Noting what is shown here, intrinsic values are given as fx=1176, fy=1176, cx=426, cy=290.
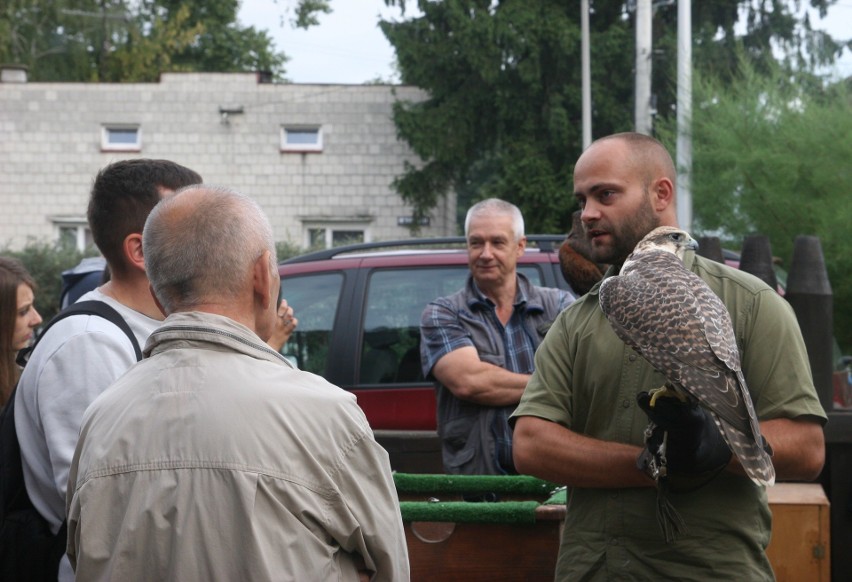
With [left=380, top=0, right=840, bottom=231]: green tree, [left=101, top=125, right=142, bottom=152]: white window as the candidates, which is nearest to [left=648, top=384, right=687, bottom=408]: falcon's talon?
[left=380, top=0, right=840, bottom=231]: green tree

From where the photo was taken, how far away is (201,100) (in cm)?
2992

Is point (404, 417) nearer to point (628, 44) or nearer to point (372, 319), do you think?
point (372, 319)

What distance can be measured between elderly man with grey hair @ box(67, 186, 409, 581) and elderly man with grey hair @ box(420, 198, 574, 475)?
2.50 meters

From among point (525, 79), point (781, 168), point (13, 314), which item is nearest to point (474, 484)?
point (13, 314)

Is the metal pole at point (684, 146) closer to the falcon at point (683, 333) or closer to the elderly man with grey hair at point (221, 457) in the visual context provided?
the falcon at point (683, 333)

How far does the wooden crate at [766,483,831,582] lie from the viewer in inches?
174

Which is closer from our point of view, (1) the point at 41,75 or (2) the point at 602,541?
(2) the point at 602,541

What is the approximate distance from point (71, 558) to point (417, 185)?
86.7ft

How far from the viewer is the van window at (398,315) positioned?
23.4ft

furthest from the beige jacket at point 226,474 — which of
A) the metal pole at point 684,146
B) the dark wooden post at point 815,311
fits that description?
the metal pole at point 684,146

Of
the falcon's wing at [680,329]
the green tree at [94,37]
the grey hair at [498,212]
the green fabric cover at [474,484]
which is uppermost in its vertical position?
the green tree at [94,37]

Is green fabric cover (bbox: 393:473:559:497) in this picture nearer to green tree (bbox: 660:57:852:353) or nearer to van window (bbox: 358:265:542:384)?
van window (bbox: 358:265:542:384)

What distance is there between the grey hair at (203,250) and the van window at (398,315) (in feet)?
14.7

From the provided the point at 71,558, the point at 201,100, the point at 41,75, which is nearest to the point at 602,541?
the point at 71,558
